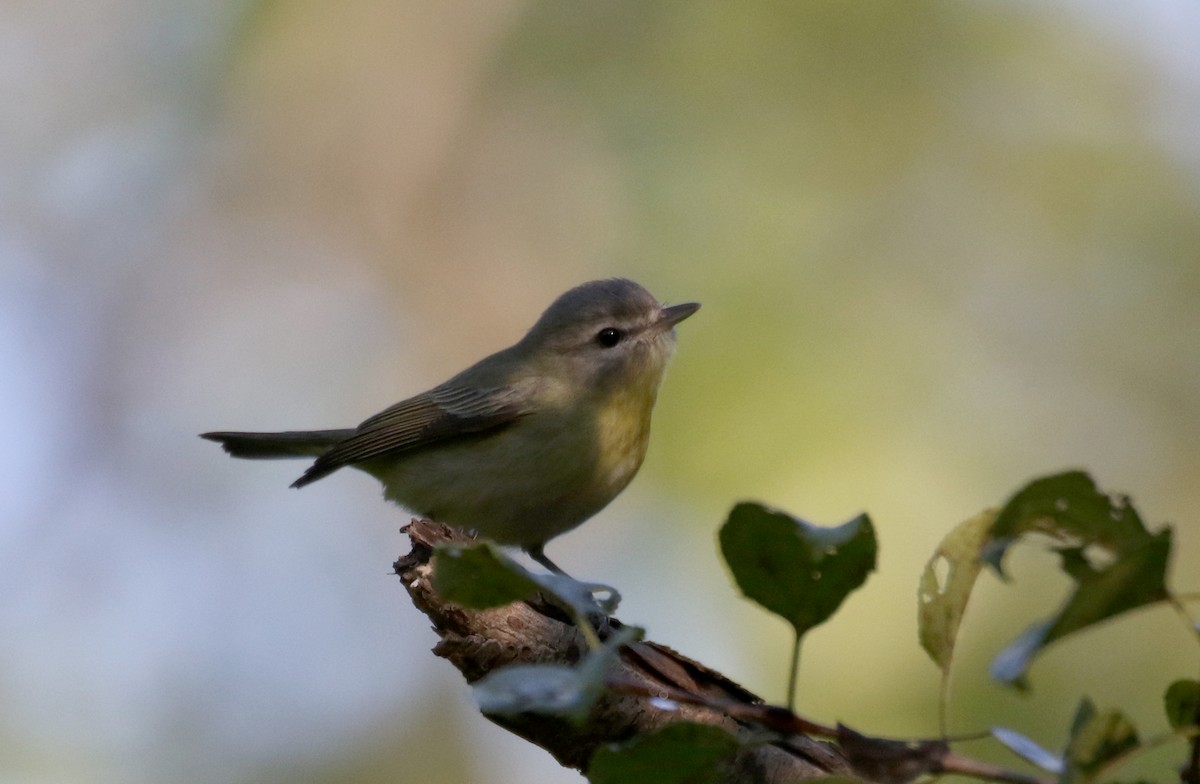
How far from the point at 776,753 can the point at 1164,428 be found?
6.20m

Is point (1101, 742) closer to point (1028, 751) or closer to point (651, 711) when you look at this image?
point (1028, 751)

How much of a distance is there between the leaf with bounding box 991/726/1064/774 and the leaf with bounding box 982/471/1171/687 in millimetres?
91

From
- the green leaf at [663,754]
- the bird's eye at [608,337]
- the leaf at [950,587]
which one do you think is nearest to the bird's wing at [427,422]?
the bird's eye at [608,337]

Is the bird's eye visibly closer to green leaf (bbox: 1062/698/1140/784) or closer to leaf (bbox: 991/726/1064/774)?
leaf (bbox: 991/726/1064/774)

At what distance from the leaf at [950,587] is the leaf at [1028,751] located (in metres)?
0.18

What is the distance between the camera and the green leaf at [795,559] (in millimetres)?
1428

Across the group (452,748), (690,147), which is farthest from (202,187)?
(452,748)

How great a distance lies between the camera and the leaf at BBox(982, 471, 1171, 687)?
122cm

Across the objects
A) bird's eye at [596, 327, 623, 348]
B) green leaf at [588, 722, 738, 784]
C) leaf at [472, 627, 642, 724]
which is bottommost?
green leaf at [588, 722, 738, 784]

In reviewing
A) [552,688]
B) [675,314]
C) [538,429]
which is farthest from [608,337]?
[552,688]

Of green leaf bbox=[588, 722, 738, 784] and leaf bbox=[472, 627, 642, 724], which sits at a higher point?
leaf bbox=[472, 627, 642, 724]

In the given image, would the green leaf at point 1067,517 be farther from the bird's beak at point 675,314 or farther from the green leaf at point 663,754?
the bird's beak at point 675,314

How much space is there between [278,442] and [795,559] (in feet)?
17.5

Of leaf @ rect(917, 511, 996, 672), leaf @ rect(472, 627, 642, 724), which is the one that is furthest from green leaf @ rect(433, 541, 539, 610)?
leaf @ rect(917, 511, 996, 672)
